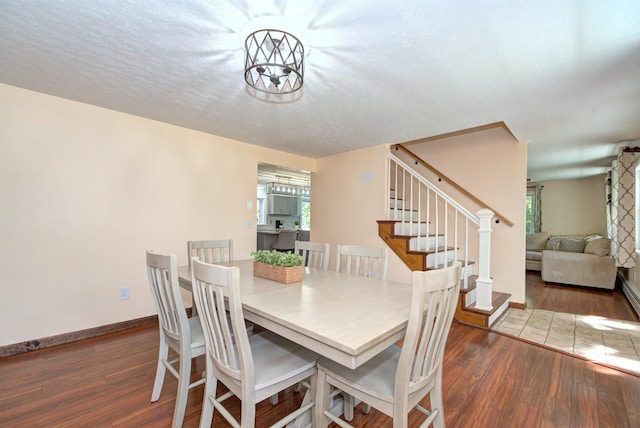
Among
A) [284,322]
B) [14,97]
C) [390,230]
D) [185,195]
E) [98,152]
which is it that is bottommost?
[284,322]

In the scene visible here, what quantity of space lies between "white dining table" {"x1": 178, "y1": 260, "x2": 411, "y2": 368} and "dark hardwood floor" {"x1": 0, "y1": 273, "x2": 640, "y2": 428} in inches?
28.6

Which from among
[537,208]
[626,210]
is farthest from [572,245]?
[537,208]

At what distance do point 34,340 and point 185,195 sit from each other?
5.87 ft

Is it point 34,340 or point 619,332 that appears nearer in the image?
point 34,340

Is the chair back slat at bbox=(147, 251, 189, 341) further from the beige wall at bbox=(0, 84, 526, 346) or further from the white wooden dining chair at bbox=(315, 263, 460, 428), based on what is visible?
the beige wall at bbox=(0, 84, 526, 346)

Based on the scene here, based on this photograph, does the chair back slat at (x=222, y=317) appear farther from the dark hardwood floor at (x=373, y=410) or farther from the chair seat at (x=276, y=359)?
the dark hardwood floor at (x=373, y=410)

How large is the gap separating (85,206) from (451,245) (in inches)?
177

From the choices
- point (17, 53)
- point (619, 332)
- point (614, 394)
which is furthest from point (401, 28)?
point (619, 332)

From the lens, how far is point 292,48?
1.65 meters

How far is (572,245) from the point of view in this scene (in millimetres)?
5043

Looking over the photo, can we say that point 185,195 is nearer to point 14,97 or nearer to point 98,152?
point 98,152

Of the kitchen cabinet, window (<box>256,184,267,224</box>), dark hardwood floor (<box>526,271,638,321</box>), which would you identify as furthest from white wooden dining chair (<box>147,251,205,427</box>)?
window (<box>256,184,267,224</box>)

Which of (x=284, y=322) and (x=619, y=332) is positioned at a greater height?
(x=284, y=322)

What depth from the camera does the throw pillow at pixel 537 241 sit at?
6.06 meters
